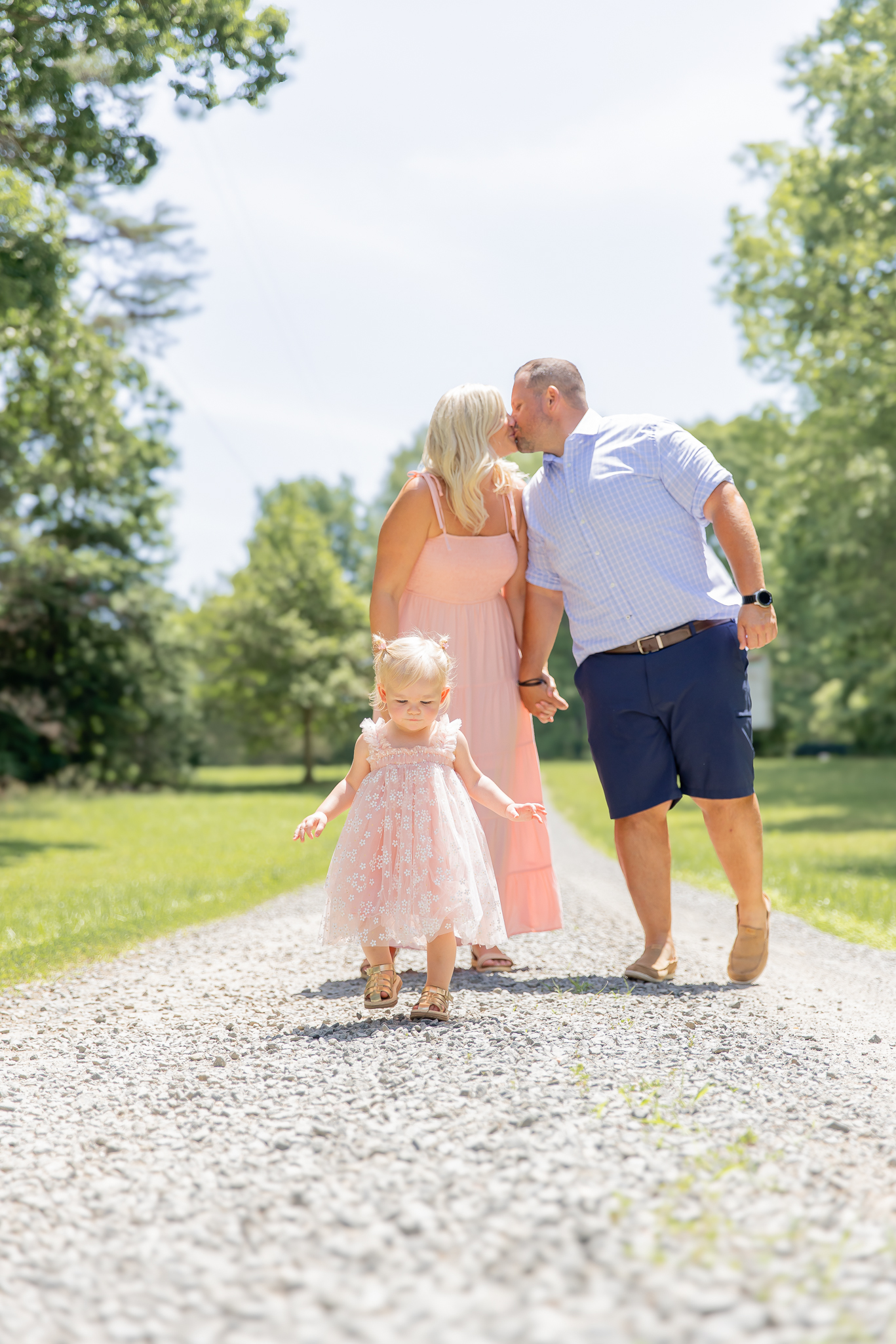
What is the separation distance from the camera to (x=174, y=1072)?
309 cm

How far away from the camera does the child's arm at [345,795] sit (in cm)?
367

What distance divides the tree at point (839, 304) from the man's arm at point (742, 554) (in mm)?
10530

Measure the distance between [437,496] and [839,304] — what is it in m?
12.1

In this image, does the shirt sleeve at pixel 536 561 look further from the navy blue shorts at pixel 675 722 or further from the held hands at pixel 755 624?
the held hands at pixel 755 624

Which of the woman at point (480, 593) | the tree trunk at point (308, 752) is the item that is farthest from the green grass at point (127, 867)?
the tree trunk at point (308, 752)

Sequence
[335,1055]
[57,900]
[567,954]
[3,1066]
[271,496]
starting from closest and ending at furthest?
[335,1055], [3,1066], [567,954], [57,900], [271,496]

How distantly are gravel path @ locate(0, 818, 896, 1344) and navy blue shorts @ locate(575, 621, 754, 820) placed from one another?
0.82 m

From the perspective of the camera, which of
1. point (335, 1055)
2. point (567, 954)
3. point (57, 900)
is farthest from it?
point (57, 900)

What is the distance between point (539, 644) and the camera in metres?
4.71

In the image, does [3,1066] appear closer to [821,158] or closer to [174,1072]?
[174,1072]

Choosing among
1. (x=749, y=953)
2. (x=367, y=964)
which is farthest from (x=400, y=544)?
(x=749, y=953)

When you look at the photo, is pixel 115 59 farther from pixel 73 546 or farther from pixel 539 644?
pixel 73 546

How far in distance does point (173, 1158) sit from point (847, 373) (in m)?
15.5

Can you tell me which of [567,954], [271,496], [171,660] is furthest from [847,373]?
[271,496]
